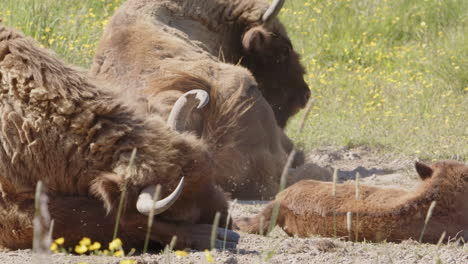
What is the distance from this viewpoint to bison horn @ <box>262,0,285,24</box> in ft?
29.4

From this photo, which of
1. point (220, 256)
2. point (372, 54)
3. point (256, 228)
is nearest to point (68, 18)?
point (372, 54)

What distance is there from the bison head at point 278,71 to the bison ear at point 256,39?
10mm

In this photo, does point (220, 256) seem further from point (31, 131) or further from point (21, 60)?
point (21, 60)

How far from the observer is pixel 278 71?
9.35m

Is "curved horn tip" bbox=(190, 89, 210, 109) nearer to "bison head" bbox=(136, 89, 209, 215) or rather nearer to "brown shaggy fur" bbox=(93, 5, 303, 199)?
"bison head" bbox=(136, 89, 209, 215)

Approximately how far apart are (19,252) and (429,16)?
1025cm

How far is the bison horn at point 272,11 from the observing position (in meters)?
8.97

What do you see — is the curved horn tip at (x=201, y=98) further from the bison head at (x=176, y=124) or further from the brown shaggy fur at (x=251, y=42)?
the brown shaggy fur at (x=251, y=42)

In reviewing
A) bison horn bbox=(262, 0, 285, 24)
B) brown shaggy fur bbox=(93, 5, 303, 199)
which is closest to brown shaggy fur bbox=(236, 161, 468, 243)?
brown shaggy fur bbox=(93, 5, 303, 199)

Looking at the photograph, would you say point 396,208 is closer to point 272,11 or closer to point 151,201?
point 151,201

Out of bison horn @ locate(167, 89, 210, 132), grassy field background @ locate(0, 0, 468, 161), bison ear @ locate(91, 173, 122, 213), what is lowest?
grassy field background @ locate(0, 0, 468, 161)

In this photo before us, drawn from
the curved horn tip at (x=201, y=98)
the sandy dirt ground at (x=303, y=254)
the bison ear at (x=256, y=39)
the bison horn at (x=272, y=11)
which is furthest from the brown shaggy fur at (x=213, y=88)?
the sandy dirt ground at (x=303, y=254)

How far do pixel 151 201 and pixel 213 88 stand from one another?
2.83 meters

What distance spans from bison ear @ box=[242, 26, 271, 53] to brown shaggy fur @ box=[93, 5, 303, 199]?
3.49ft
